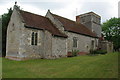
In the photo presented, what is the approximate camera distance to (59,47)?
24125 millimetres

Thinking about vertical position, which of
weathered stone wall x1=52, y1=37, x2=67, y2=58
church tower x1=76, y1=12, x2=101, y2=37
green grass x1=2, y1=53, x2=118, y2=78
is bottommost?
green grass x1=2, y1=53, x2=118, y2=78

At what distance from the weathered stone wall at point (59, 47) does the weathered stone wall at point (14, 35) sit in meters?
6.14

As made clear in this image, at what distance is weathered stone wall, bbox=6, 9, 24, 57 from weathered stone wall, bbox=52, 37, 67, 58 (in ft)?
20.1

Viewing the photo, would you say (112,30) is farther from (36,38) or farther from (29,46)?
(29,46)

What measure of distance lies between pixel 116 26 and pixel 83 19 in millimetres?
21536

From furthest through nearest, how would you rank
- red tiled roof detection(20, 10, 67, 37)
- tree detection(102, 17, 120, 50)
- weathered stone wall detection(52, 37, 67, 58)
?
tree detection(102, 17, 120, 50)
weathered stone wall detection(52, 37, 67, 58)
red tiled roof detection(20, 10, 67, 37)

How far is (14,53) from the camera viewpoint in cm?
2233

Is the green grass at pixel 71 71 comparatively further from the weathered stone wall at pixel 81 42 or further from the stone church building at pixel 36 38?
the weathered stone wall at pixel 81 42

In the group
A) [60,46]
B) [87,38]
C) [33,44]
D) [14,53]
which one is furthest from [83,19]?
[14,53]

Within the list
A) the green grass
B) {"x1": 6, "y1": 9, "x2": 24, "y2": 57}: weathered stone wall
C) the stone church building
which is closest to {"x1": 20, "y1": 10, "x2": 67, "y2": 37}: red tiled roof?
the stone church building

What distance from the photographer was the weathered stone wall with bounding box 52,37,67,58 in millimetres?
22928

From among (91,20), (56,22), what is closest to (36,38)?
(56,22)

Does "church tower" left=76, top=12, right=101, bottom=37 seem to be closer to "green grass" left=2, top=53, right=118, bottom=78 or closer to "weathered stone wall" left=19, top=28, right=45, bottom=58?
"weathered stone wall" left=19, top=28, right=45, bottom=58

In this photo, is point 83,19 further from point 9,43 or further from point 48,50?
point 9,43
